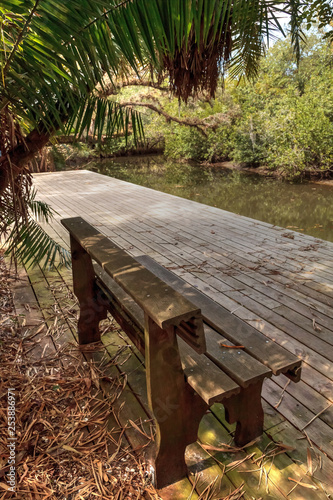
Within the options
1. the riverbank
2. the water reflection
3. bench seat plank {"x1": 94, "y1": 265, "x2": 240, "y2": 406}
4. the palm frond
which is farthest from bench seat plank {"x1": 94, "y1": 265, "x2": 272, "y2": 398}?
the riverbank

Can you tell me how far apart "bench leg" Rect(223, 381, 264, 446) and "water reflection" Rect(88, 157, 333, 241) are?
20.9 ft

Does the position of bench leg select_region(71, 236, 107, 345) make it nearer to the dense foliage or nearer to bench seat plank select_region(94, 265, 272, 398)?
bench seat plank select_region(94, 265, 272, 398)

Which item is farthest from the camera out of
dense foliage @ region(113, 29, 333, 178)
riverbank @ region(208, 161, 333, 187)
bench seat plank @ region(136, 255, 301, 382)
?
riverbank @ region(208, 161, 333, 187)

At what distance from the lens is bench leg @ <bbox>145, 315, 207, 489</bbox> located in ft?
4.31

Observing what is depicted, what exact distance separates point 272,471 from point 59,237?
13.8 feet

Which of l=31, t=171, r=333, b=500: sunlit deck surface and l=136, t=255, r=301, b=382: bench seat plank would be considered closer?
l=136, t=255, r=301, b=382: bench seat plank

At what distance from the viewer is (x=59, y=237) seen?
16.7 feet

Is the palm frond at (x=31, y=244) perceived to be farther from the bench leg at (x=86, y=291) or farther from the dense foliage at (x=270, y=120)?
the dense foliage at (x=270, y=120)

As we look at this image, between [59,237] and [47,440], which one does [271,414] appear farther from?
[59,237]

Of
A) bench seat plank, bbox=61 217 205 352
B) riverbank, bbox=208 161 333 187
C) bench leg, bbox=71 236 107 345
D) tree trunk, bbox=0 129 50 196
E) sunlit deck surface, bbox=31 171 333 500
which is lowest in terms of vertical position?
riverbank, bbox=208 161 333 187

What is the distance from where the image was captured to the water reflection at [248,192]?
8837 mm

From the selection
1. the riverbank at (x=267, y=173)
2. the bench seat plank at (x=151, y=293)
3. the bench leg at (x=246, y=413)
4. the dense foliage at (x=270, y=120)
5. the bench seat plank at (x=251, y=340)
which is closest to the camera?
the bench seat plank at (x=151, y=293)

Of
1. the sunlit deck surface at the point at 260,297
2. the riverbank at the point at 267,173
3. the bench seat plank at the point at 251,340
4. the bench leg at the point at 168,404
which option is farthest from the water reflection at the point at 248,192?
the bench leg at the point at 168,404

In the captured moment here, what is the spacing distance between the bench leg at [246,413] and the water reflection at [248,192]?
6377 millimetres
